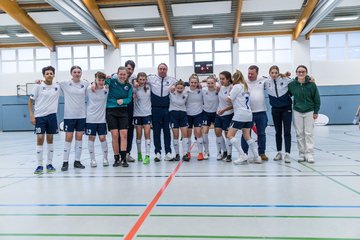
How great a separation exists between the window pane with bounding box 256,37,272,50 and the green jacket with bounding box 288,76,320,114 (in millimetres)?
17888

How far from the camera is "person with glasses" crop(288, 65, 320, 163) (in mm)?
5883

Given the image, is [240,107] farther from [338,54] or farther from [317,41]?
[338,54]

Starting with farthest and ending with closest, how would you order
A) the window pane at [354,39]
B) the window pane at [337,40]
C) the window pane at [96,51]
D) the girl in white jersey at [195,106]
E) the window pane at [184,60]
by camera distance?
the window pane at [96,51], the window pane at [184,60], the window pane at [337,40], the window pane at [354,39], the girl in white jersey at [195,106]

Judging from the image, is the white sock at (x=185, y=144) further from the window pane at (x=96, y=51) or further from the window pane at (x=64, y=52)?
the window pane at (x=64, y=52)

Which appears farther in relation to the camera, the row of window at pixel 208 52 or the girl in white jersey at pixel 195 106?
the row of window at pixel 208 52

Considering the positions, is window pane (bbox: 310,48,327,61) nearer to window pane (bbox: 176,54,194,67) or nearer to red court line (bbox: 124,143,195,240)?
window pane (bbox: 176,54,194,67)

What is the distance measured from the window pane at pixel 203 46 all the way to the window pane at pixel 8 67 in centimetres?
1454

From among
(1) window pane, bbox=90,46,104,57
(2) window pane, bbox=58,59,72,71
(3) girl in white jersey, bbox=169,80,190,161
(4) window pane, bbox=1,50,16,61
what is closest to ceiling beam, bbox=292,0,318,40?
(1) window pane, bbox=90,46,104,57

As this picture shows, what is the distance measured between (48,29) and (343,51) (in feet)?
69.5

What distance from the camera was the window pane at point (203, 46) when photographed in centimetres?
2322

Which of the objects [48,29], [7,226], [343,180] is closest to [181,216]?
[7,226]

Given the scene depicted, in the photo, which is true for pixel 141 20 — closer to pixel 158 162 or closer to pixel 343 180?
pixel 158 162

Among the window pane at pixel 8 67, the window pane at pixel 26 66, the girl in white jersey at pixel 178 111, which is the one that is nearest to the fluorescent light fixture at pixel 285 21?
the girl in white jersey at pixel 178 111

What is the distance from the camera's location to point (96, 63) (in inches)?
963
